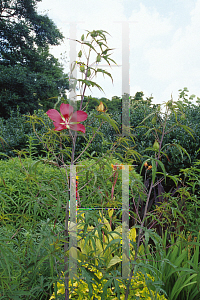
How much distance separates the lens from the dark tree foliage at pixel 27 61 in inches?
269

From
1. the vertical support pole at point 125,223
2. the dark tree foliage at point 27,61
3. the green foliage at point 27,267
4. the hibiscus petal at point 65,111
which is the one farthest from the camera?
the dark tree foliage at point 27,61

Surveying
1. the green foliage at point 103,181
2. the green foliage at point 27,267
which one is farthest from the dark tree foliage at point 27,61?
the green foliage at point 27,267

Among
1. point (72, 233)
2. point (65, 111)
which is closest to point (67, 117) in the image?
point (65, 111)

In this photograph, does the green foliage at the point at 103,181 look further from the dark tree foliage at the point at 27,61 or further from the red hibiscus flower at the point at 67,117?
the dark tree foliage at the point at 27,61

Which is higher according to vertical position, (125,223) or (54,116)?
(54,116)

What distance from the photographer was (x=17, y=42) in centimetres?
744

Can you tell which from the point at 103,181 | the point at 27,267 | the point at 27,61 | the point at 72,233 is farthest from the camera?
the point at 27,61

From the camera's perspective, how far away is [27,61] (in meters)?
7.40

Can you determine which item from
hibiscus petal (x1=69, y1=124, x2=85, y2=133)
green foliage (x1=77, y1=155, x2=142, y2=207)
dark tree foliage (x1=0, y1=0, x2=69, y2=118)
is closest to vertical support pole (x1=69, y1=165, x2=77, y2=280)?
Answer: green foliage (x1=77, y1=155, x2=142, y2=207)

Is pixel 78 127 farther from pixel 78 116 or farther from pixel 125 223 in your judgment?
pixel 125 223

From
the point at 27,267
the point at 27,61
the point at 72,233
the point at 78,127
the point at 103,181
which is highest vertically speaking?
the point at 27,61

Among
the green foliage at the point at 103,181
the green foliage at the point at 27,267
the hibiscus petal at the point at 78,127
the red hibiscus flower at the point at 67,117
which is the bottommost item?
the green foliage at the point at 27,267

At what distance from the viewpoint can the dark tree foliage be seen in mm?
6820

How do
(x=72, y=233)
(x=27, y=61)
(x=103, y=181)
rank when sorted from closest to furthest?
(x=103, y=181)
(x=72, y=233)
(x=27, y=61)
